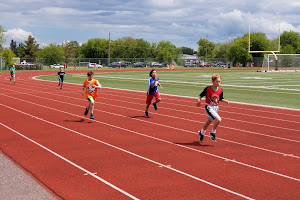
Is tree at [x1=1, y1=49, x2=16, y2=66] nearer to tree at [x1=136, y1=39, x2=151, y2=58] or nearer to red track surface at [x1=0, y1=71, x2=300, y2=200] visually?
tree at [x1=136, y1=39, x2=151, y2=58]

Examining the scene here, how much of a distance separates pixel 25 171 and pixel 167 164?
2479mm

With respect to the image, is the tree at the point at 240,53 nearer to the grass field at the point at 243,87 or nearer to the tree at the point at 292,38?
the tree at the point at 292,38

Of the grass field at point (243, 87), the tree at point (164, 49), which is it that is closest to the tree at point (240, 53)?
the tree at point (164, 49)

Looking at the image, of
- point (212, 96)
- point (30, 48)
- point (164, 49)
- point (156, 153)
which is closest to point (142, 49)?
point (164, 49)

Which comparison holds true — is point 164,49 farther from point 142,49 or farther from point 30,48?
point 30,48

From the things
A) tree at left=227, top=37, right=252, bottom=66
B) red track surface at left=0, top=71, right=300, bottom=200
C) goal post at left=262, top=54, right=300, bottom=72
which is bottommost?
red track surface at left=0, top=71, right=300, bottom=200

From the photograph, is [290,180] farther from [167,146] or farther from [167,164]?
[167,146]

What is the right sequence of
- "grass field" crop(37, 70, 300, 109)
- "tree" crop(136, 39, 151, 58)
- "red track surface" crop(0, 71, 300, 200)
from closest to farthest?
"red track surface" crop(0, 71, 300, 200)
"grass field" crop(37, 70, 300, 109)
"tree" crop(136, 39, 151, 58)

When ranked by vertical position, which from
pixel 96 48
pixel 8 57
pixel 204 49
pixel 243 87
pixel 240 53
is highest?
pixel 204 49

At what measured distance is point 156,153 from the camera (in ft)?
27.2

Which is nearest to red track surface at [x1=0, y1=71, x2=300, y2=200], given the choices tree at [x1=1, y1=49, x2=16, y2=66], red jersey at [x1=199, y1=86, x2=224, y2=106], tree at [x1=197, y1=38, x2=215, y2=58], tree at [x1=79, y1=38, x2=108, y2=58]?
red jersey at [x1=199, y1=86, x2=224, y2=106]

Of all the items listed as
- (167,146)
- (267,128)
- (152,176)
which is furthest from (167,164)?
(267,128)

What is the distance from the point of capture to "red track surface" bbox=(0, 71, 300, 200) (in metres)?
6.03

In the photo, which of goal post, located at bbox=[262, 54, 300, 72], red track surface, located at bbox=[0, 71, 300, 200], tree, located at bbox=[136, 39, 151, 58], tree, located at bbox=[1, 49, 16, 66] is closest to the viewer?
red track surface, located at bbox=[0, 71, 300, 200]
